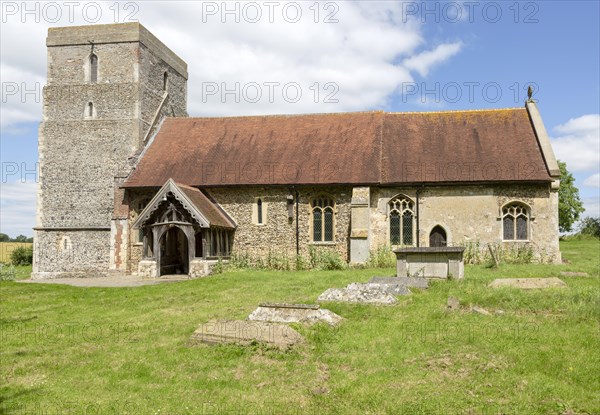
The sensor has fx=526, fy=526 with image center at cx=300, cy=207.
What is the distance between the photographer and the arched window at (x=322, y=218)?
24297 millimetres

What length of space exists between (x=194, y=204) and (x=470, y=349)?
15.6 meters

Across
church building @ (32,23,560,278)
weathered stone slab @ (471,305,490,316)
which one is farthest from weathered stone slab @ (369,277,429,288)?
church building @ (32,23,560,278)

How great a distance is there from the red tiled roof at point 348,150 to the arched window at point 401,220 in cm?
110

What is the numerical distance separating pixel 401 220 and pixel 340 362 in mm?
16297

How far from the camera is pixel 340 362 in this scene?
8125 mm

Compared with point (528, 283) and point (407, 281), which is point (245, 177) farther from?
point (528, 283)

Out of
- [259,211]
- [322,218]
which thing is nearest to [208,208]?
[259,211]

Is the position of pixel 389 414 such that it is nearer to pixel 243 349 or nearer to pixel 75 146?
pixel 243 349

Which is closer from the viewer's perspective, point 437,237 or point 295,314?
point 295,314

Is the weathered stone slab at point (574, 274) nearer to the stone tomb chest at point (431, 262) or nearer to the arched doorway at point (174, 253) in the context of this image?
the stone tomb chest at point (431, 262)

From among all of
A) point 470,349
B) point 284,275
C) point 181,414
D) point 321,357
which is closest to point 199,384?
point 181,414

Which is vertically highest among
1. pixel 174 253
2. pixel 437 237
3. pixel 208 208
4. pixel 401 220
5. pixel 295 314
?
pixel 208 208

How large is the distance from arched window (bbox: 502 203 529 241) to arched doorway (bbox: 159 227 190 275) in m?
14.6

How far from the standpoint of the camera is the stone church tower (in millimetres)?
26484
